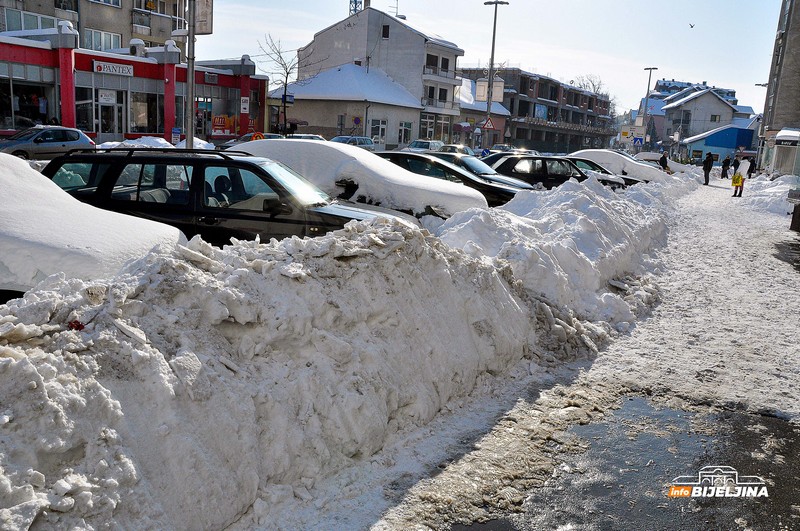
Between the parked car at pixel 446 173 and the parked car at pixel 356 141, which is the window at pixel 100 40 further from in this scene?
the parked car at pixel 446 173

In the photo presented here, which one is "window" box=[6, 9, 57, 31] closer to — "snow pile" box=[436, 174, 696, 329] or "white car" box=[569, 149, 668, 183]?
"white car" box=[569, 149, 668, 183]

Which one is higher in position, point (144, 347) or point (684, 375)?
point (144, 347)

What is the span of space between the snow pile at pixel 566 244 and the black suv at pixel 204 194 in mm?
1262

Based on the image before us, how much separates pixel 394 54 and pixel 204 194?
55774 mm

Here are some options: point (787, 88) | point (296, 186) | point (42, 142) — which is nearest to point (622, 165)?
point (42, 142)

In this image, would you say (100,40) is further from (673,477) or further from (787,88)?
(787,88)

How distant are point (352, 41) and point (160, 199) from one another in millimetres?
56130

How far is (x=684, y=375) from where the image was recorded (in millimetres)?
6121

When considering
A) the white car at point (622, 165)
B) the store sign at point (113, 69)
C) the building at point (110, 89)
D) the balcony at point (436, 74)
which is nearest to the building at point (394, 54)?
the balcony at point (436, 74)

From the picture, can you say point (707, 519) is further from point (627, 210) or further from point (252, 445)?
point (627, 210)

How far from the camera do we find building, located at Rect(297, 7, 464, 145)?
5956 centimetres

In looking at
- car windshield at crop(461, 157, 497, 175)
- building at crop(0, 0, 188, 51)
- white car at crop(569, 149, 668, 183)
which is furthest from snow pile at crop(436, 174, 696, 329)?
building at crop(0, 0, 188, 51)

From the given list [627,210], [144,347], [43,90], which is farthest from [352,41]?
[144,347]

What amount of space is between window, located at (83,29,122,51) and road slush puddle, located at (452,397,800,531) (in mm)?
46411
